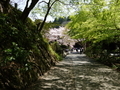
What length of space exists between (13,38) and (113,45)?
585 inches

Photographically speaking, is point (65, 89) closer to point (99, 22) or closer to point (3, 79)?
point (3, 79)

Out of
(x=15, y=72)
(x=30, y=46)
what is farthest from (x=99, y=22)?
(x=15, y=72)

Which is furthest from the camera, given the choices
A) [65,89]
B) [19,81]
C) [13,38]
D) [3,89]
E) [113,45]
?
[113,45]

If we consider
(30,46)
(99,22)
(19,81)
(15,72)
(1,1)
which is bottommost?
(19,81)

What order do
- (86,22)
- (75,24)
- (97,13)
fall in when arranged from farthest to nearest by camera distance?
(75,24), (86,22), (97,13)

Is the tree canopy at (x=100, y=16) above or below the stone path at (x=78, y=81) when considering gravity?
above

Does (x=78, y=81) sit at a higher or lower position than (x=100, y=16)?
lower

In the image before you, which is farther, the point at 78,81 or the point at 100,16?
the point at 100,16

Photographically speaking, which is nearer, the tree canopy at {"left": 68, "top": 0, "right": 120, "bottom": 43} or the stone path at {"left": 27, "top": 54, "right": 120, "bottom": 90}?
the stone path at {"left": 27, "top": 54, "right": 120, "bottom": 90}

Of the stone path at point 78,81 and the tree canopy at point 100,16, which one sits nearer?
the stone path at point 78,81

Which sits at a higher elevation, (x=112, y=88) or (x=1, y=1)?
(x=1, y=1)

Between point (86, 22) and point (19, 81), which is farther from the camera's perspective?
point (86, 22)

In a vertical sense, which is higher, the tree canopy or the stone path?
the tree canopy

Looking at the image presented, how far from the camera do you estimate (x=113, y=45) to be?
1827 centimetres
